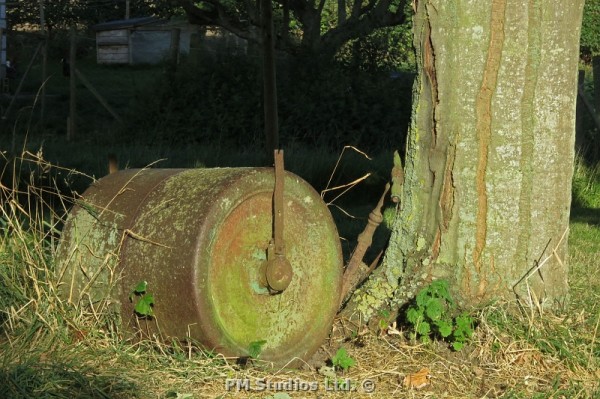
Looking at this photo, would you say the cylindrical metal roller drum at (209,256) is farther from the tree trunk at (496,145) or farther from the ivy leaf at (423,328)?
the tree trunk at (496,145)

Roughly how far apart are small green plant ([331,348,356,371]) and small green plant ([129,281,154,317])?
87 centimetres

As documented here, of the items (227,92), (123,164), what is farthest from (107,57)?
(123,164)

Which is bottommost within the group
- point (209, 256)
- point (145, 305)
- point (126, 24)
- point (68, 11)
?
point (145, 305)

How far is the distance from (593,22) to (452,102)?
28406mm

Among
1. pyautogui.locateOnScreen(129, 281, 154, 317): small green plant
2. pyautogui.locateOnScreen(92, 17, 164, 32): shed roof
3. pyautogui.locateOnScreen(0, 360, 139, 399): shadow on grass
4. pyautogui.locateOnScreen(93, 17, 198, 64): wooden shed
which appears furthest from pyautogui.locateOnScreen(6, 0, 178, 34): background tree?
pyautogui.locateOnScreen(0, 360, 139, 399): shadow on grass

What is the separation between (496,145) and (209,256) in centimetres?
155

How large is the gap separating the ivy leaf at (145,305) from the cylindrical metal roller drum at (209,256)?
→ 0.09 ft

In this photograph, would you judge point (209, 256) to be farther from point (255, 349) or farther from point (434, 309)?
point (434, 309)

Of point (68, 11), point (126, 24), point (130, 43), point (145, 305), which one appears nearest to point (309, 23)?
point (130, 43)

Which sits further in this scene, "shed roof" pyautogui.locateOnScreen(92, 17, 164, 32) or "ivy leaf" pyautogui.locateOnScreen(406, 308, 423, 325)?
"shed roof" pyautogui.locateOnScreen(92, 17, 164, 32)

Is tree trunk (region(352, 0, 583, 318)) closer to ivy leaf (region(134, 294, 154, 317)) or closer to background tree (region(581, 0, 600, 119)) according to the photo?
ivy leaf (region(134, 294, 154, 317))

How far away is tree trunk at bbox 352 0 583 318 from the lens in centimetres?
469

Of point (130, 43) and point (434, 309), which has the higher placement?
point (130, 43)

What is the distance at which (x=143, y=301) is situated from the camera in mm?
4219
